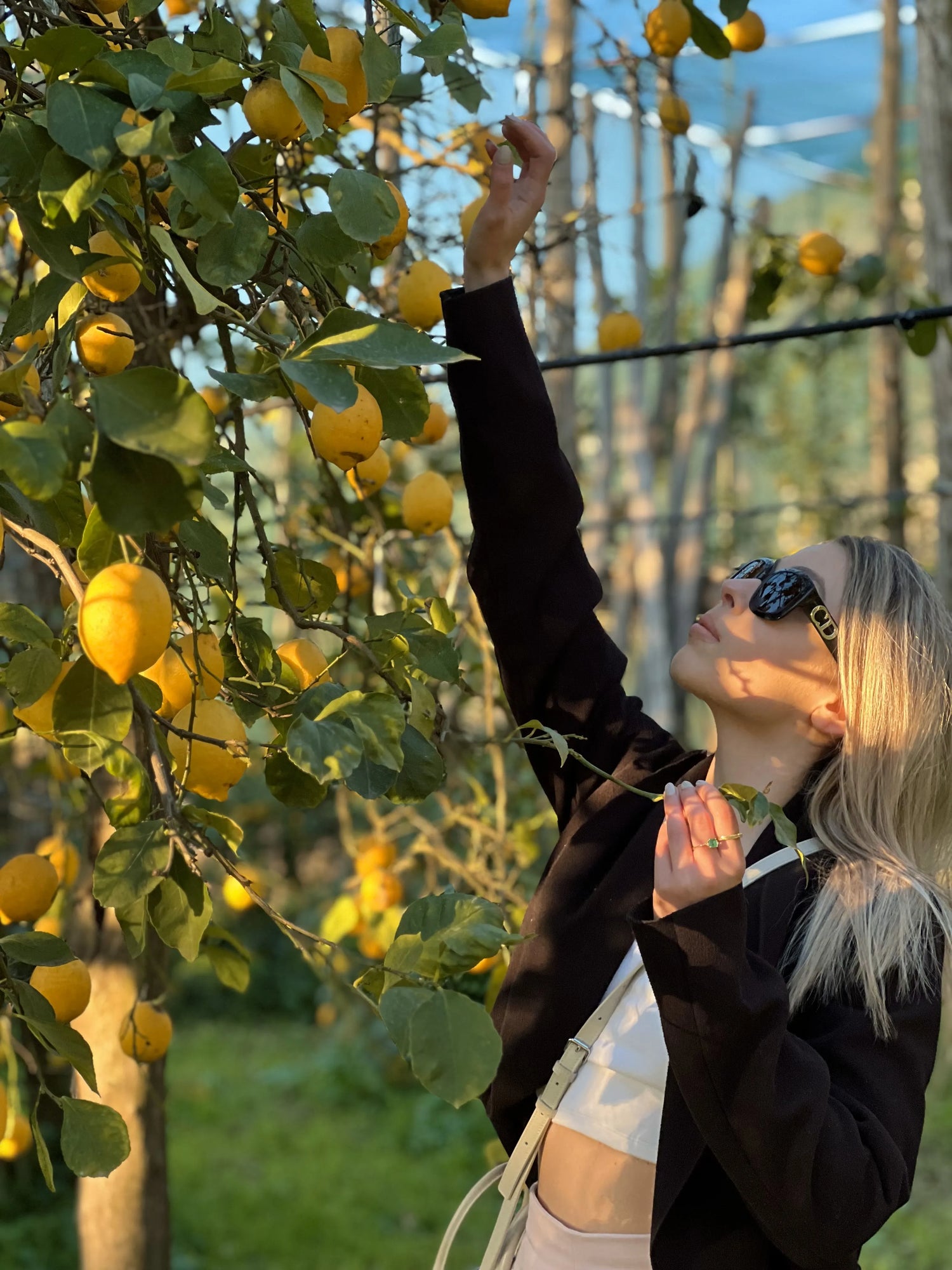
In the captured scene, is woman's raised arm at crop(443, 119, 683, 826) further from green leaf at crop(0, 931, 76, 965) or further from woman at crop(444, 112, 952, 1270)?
green leaf at crop(0, 931, 76, 965)

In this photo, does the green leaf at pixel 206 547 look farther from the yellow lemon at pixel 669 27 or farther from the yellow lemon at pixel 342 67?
the yellow lemon at pixel 669 27

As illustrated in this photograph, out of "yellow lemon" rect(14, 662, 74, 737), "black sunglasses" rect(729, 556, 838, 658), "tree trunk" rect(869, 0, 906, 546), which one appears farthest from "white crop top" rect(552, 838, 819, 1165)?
"tree trunk" rect(869, 0, 906, 546)

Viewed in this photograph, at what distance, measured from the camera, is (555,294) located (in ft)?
7.94

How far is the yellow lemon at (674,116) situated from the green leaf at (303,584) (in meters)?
0.82

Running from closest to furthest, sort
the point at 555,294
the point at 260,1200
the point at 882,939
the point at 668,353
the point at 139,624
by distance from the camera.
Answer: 1. the point at 139,624
2. the point at 882,939
3. the point at 668,353
4. the point at 555,294
5. the point at 260,1200

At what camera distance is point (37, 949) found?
77cm

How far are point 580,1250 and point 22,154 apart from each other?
91cm

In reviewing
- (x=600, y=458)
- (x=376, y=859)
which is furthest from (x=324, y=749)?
→ (x=600, y=458)

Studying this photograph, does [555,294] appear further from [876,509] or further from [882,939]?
[876,509]

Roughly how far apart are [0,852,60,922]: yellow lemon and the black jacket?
425mm

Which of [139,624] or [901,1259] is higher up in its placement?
[139,624]

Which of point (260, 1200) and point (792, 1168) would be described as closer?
point (792, 1168)

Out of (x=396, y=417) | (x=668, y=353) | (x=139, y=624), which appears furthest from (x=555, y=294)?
(x=139, y=624)

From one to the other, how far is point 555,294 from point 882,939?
64.7 inches
